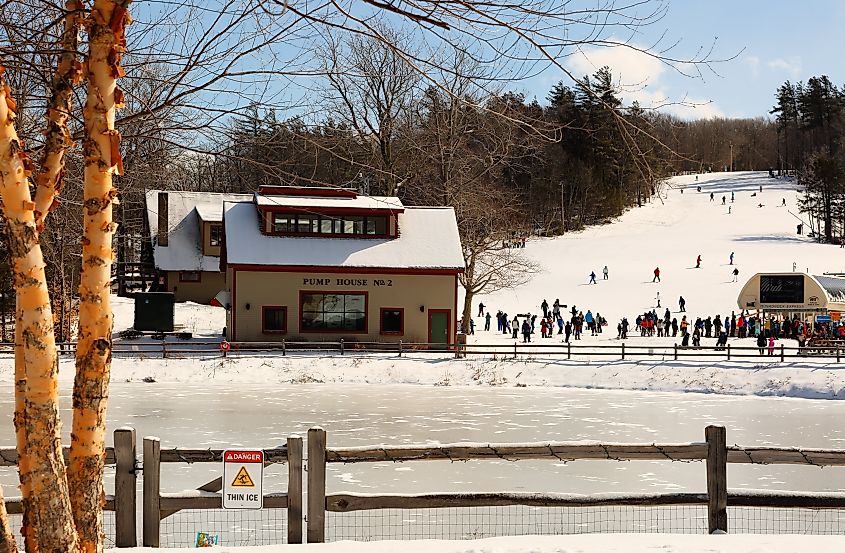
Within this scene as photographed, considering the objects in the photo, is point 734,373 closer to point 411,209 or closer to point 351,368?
point 351,368

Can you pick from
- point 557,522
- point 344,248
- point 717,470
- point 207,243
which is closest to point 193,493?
point 717,470

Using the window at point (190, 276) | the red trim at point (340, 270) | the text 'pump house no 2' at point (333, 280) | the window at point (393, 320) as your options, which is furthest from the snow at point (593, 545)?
the window at point (190, 276)

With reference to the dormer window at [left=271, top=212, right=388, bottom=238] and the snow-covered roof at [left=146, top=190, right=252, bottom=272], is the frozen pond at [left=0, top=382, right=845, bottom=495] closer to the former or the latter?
the dormer window at [left=271, top=212, right=388, bottom=238]

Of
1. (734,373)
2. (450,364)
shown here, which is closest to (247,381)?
(450,364)

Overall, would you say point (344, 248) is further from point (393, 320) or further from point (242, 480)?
point (242, 480)

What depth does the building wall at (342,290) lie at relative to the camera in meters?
36.4

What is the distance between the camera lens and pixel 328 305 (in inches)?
1467

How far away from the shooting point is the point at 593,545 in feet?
23.5

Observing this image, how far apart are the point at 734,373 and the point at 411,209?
14.9 metres

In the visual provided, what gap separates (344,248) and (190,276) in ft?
51.5

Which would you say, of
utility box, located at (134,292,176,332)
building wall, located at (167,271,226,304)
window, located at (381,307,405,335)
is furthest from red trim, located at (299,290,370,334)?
building wall, located at (167,271,226,304)

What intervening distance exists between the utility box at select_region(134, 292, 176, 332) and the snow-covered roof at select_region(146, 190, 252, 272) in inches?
454

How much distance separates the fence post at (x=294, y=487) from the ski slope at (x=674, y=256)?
36.1 metres

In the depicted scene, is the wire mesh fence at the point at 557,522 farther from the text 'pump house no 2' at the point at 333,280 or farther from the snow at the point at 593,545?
the text 'pump house no 2' at the point at 333,280
